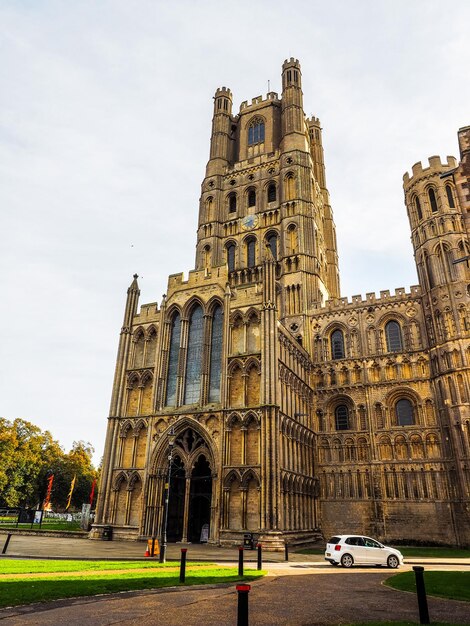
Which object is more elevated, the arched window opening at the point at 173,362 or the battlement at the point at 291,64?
the battlement at the point at 291,64

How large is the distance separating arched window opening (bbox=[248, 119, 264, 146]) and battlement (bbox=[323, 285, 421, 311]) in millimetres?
25851

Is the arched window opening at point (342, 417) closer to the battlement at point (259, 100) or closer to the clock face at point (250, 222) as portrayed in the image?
the clock face at point (250, 222)

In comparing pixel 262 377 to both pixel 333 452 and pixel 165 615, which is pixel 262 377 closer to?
pixel 333 452

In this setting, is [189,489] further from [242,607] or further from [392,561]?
[242,607]

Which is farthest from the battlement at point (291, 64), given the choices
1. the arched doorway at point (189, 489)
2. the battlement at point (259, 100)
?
the arched doorway at point (189, 489)

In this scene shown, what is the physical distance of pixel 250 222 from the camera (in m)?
51.2

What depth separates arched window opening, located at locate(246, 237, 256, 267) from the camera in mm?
49344

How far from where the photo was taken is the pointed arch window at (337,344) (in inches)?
1655

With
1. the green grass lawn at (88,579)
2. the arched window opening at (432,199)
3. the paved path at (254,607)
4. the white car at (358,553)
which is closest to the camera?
the paved path at (254,607)

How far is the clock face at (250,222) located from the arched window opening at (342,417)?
72.1 ft

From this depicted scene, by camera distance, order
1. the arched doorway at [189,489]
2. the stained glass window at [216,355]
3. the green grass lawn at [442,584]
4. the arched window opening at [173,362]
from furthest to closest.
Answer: the arched window opening at [173,362] → the stained glass window at [216,355] → the arched doorway at [189,489] → the green grass lawn at [442,584]

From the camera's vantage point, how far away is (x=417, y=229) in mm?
42094

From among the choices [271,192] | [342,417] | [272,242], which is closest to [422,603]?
[342,417]

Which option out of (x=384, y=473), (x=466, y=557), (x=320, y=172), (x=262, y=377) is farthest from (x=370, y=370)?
(x=320, y=172)
